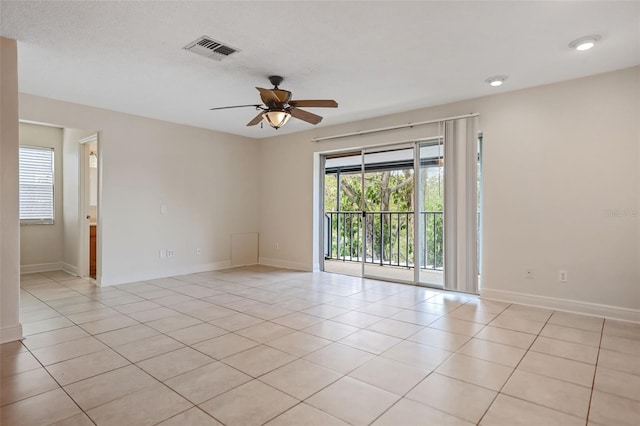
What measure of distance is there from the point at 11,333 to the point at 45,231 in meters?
4.03

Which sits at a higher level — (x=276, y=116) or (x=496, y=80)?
(x=496, y=80)

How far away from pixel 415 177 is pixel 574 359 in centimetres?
302

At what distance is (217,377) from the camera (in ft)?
7.74

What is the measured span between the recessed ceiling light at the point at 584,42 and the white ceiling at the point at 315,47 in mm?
68

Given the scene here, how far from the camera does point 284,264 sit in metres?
6.72

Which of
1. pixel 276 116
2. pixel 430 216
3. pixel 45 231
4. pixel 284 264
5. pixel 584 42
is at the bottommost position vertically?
pixel 284 264

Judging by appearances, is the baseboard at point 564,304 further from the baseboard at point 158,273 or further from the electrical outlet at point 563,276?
the baseboard at point 158,273

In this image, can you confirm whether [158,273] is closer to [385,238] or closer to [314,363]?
[314,363]

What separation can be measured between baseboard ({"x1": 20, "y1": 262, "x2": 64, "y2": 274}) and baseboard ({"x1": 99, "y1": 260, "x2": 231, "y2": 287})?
2117 millimetres

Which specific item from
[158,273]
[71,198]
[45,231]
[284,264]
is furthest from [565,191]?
[45,231]

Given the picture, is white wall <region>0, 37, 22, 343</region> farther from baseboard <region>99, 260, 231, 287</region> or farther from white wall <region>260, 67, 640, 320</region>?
white wall <region>260, 67, 640, 320</region>

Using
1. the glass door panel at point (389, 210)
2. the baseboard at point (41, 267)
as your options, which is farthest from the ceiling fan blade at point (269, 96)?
the baseboard at point (41, 267)

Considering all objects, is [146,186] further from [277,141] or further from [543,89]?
[543,89]

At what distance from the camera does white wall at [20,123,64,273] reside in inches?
238
